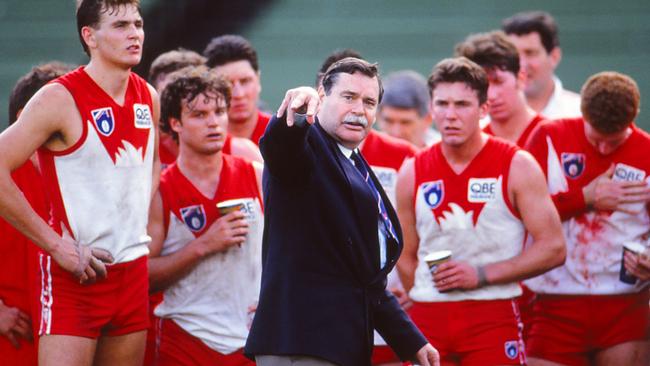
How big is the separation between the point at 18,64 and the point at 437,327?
7.86 meters

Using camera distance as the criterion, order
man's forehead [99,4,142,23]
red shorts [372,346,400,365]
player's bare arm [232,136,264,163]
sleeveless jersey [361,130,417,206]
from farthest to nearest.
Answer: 1. sleeveless jersey [361,130,417,206]
2. red shorts [372,346,400,365]
3. player's bare arm [232,136,264,163]
4. man's forehead [99,4,142,23]

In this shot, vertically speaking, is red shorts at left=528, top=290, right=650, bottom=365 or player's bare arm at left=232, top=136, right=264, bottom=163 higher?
player's bare arm at left=232, top=136, right=264, bottom=163

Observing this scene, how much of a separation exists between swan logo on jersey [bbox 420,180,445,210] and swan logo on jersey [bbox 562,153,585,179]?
844mm

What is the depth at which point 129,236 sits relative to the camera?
5.07 metres

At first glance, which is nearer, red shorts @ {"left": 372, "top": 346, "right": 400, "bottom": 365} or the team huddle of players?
the team huddle of players

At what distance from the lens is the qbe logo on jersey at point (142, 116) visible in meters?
5.16

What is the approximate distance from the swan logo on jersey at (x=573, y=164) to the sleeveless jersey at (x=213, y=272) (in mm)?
1808

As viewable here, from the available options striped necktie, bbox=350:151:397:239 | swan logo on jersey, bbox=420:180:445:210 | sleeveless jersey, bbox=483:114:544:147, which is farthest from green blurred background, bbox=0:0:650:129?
striped necktie, bbox=350:151:397:239

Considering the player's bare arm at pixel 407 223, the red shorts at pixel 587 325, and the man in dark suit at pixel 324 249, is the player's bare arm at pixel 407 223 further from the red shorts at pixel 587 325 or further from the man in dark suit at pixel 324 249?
the man in dark suit at pixel 324 249

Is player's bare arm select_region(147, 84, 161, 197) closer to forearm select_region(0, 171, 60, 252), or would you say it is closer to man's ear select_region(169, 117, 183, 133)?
man's ear select_region(169, 117, 183, 133)

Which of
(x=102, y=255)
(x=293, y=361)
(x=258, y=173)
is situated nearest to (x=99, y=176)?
(x=102, y=255)

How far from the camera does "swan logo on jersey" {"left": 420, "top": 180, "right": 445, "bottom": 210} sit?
19.4ft

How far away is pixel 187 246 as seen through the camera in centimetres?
570

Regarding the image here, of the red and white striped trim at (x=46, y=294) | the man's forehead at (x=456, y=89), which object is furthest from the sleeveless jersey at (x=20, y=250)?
the man's forehead at (x=456, y=89)
